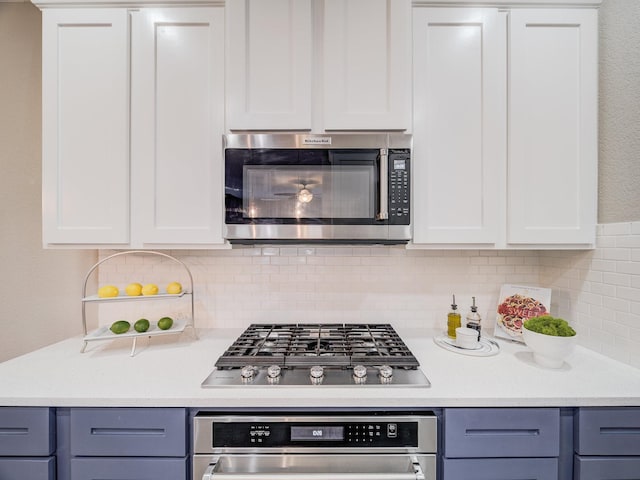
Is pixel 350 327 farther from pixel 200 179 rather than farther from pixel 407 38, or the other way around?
pixel 407 38

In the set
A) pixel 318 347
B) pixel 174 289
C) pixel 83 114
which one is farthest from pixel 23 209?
pixel 318 347

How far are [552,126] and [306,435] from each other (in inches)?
65.2

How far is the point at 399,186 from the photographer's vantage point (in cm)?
131

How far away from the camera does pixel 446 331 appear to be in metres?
1.68

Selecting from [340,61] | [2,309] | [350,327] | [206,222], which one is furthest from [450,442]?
[2,309]

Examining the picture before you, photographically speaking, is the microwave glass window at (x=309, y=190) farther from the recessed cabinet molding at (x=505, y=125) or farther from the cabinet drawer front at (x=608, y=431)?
the cabinet drawer front at (x=608, y=431)

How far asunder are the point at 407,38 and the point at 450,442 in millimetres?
1608

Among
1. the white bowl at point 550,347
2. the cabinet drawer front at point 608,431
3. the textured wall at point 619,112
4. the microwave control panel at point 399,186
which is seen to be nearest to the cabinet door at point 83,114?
the microwave control panel at point 399,186

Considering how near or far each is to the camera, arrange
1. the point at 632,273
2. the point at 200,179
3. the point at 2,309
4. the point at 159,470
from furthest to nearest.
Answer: the point at 2,309, the point at 200,179, the point at 632,273, the point at 159,470

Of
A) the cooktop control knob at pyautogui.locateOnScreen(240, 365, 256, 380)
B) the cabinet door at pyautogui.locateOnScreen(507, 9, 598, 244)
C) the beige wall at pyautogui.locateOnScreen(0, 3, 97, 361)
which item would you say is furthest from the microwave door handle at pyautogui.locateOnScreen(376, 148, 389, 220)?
the beige wall at pyautogui.locateOnScreen(0, 3, 97, 361)

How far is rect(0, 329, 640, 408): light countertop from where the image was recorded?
1.01 metres

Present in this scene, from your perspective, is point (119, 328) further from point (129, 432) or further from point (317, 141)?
point (317, 141)

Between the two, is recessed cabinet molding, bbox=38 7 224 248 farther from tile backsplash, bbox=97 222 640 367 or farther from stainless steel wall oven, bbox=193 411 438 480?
stainless steel wall oven, bbox=193 411 438 480

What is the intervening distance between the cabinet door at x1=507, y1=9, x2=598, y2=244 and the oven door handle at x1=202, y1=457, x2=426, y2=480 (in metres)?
1.04
